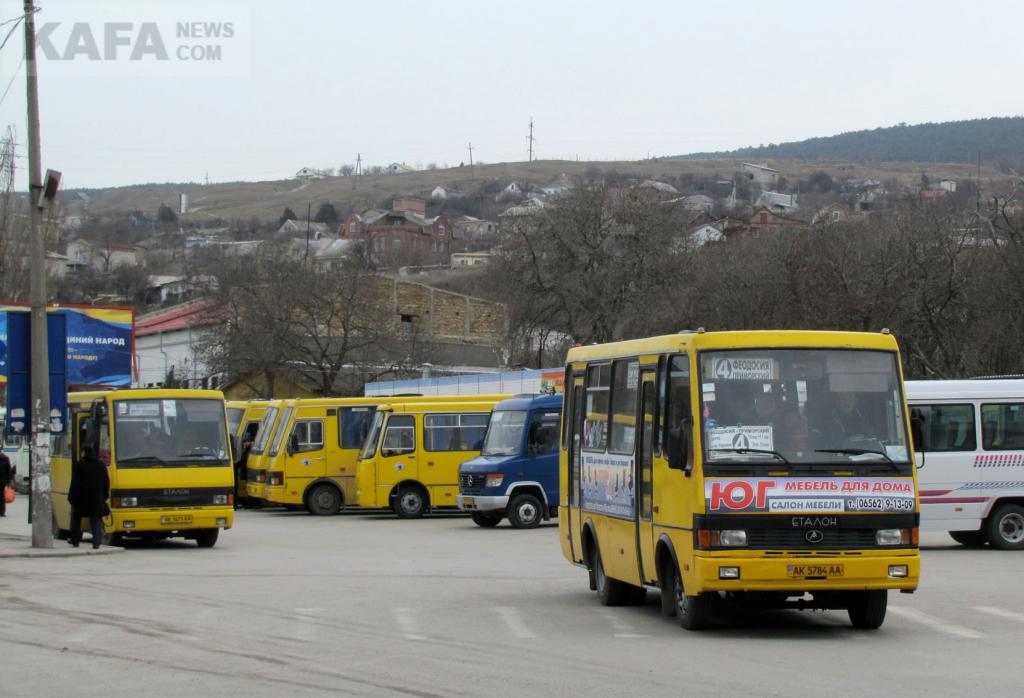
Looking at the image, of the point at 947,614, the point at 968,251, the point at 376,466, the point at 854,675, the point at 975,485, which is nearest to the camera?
the point at 854,675

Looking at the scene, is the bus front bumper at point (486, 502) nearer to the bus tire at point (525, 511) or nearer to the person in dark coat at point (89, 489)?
the bus tire at point (525, 511)

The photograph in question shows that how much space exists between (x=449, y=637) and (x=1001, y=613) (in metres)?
5.52

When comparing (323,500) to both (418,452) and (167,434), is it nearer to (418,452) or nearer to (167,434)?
(418,452)

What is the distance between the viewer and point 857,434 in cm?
1233

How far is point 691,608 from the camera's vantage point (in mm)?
12500

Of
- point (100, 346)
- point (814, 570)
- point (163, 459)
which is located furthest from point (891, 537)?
point (100, 346)

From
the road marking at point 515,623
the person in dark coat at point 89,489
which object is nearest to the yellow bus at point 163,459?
the person in dark coat at point 89,489

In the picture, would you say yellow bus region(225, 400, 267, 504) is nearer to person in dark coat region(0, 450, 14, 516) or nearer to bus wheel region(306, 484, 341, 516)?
bus wheel region(306, 484, 341, 516)

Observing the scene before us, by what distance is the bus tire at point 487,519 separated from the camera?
29.8m

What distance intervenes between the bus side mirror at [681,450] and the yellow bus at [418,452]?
21.4 metres

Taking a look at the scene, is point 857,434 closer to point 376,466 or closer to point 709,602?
point 709,602

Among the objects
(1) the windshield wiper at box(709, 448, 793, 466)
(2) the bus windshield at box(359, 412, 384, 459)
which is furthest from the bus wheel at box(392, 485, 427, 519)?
(1) the windshield wiper at box(709, 448, 793, 466)

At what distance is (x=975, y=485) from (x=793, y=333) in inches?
443

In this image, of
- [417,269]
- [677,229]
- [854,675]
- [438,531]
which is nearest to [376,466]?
[438,531]
